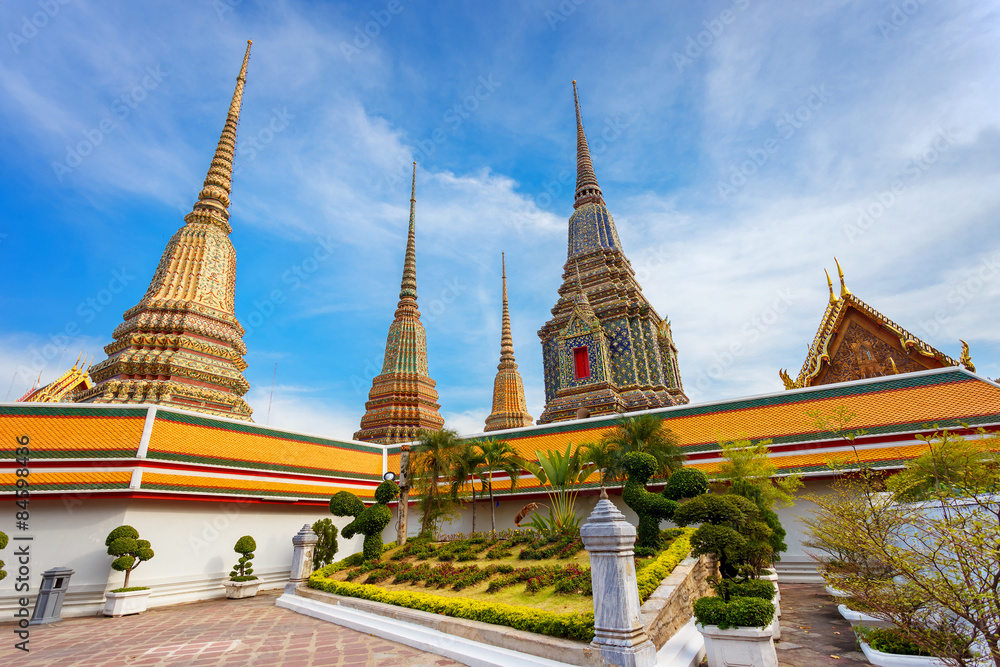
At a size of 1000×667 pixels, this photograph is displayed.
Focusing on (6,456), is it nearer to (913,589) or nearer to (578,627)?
(578,627)

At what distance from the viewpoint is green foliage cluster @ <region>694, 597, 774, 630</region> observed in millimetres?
5090

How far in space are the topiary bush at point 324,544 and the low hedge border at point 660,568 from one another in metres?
10.6

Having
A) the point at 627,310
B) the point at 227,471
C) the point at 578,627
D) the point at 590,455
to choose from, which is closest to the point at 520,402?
the point at 627,310

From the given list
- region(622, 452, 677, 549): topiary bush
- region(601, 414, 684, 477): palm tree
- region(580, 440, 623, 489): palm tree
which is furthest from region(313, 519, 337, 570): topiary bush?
region(622, 452, 677, 549): topiary bush

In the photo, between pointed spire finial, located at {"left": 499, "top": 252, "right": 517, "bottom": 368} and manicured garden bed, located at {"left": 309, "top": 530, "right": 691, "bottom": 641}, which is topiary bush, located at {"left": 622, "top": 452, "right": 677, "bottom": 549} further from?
pointed spire finial, located at {"left": 499, "top": 252, "right": 517, "bottom": 368}

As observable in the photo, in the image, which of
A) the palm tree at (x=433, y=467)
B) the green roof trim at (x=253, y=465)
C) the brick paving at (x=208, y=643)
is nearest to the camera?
the brick paving at (x=208, y=643)

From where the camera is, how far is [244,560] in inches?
523

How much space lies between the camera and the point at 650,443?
12773 mm

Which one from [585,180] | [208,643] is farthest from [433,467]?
[585,180]

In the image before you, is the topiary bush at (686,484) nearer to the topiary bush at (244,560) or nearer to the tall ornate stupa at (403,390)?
the topiary bush at (244,560)

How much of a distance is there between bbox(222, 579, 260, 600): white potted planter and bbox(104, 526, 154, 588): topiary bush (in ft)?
8.05

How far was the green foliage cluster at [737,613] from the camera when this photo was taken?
5.09 meters

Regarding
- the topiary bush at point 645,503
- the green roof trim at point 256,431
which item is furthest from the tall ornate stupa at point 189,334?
the topiary bush at point 645,503

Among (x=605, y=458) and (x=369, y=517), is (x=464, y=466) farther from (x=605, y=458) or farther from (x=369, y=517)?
(x=605, y=458)
